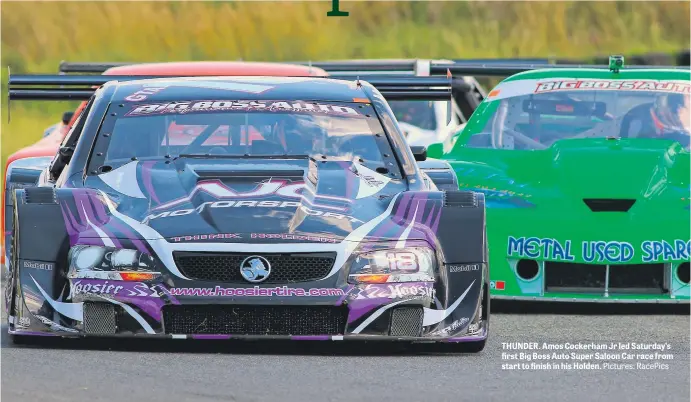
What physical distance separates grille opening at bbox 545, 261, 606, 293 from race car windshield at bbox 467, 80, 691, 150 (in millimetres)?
1500

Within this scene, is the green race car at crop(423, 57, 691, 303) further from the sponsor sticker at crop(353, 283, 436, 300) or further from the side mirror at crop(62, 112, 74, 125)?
the side mirror at crop(62, 112, 74, 125)

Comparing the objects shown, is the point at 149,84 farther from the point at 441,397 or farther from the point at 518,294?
the point at 441,397

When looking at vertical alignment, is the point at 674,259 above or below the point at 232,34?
below

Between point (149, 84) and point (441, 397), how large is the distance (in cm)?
313

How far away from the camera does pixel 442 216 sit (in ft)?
25.6

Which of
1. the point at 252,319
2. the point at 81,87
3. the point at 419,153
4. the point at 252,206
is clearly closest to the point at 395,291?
the point at 252,319

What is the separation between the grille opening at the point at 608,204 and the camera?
10.2 m

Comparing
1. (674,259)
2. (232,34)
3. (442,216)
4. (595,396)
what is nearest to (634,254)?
(674,259)

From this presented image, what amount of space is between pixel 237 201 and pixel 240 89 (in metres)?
1.53

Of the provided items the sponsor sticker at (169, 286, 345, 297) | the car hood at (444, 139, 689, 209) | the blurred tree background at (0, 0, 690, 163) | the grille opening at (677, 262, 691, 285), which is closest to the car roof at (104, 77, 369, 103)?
the car hood at (444, 139, 689, 209)

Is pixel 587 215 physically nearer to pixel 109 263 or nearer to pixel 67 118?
pixel 109 263

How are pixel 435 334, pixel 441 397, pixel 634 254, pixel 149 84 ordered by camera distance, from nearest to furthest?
pixel 441 397, pixel 435 334, pixel 149 84, pixel 634 254

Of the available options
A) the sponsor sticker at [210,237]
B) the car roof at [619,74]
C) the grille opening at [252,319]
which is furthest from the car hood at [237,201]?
the car roof at [619,74]

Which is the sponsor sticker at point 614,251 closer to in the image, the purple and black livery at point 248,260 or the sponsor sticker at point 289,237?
the purple and black livery at point 248,260
